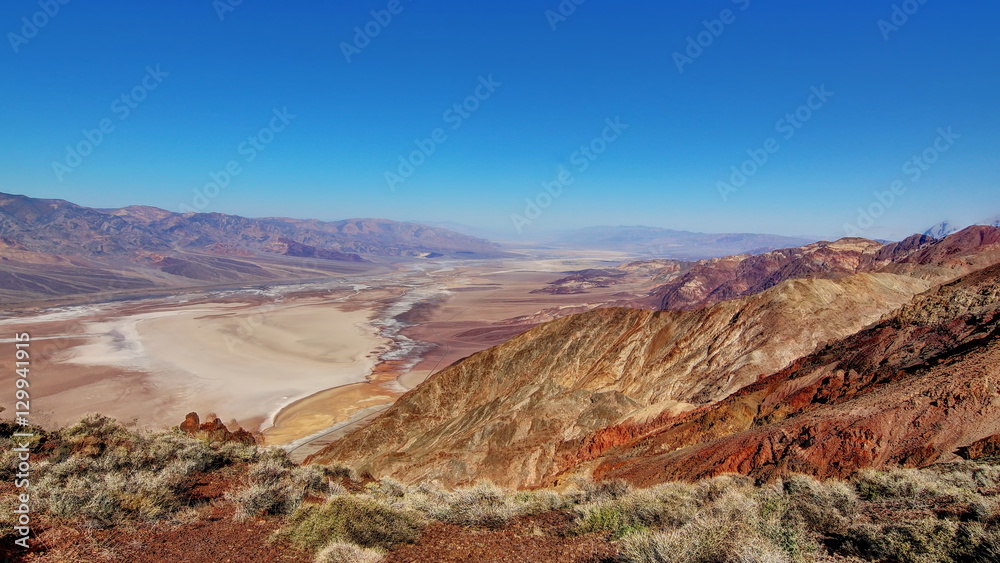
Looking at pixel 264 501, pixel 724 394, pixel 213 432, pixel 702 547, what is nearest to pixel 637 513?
pixel 702 547

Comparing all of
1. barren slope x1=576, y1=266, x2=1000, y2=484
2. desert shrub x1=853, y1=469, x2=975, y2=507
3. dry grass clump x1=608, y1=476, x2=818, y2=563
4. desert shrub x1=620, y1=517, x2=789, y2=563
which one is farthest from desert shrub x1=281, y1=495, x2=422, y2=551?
desert shrub x1=853, y1=469, x2=975, y2=507

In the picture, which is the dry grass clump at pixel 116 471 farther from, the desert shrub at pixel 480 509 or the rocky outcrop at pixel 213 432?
the desert shrub at pixel 480 509

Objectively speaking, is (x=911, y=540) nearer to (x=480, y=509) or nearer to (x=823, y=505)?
(x=823, y=505)

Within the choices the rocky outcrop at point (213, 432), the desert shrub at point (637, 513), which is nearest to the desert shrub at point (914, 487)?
the desert shrub at point (637, 513)

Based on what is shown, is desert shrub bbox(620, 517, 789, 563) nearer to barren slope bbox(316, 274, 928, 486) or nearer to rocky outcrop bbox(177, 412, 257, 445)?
barren slope bbox(316, 274, 928, 486)

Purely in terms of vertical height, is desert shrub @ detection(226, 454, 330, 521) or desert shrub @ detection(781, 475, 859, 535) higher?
desert shrub @ detection(781, 475, 859, 535)
